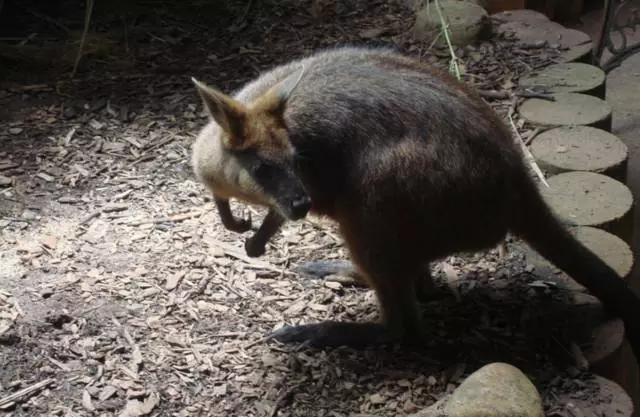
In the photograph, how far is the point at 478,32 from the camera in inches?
222

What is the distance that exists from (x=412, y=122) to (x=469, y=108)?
0.24 metres

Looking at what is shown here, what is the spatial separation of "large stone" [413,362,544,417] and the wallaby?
502 mm

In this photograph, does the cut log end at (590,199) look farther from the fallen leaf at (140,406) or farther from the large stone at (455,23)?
the fallen leaf at (140,406)

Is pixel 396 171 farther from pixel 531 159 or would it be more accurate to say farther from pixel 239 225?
pixel 531 159

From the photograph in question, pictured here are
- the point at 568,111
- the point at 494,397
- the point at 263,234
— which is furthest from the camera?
the point at 568,111

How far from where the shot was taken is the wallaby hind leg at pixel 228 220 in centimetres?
394

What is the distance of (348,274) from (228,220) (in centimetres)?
58

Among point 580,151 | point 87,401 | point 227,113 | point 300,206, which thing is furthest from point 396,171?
point 580,151

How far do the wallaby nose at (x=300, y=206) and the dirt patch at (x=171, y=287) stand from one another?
634 mm

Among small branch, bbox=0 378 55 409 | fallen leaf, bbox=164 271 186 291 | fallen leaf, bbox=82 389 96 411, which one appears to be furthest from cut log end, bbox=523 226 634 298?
small branch, bbox=0 378 55 409

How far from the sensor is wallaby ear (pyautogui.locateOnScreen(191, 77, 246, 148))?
133 inches

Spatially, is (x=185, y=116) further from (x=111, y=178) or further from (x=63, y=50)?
(x=63, y=50)

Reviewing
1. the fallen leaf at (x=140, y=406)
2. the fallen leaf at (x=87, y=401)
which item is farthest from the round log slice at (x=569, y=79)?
the fallen leaf at (x=87, y=401)

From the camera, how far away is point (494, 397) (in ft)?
10.0
